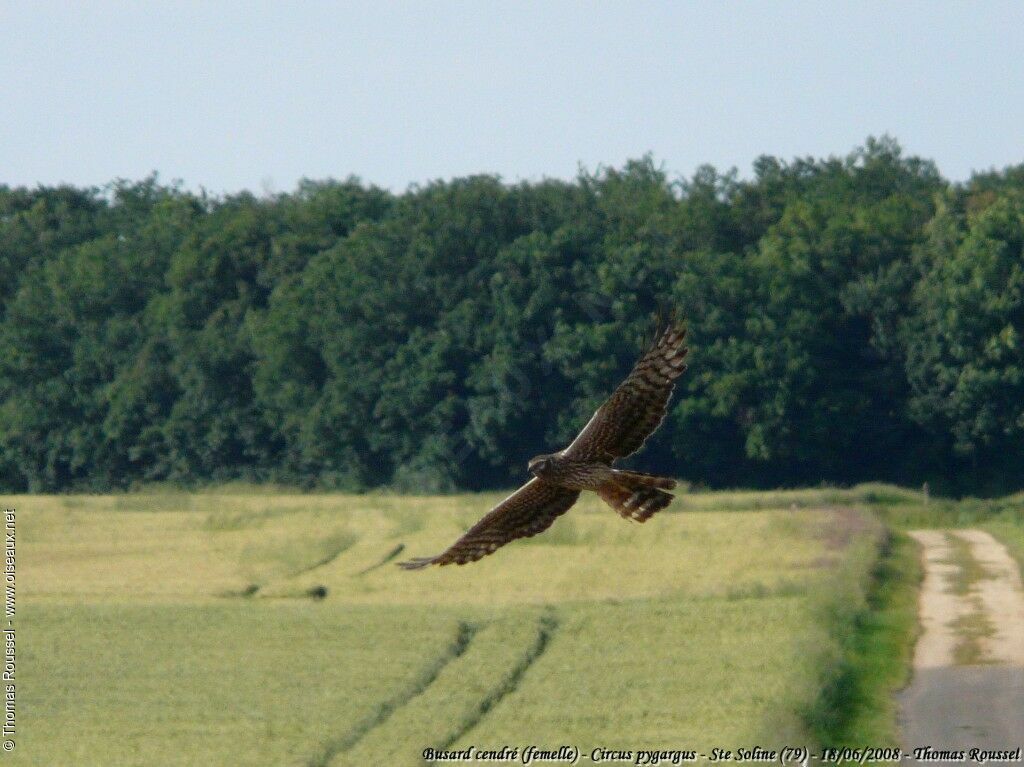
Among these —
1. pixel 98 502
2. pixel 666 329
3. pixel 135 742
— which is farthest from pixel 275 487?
pixel 666 329

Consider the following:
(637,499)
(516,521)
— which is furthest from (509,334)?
(637,499)

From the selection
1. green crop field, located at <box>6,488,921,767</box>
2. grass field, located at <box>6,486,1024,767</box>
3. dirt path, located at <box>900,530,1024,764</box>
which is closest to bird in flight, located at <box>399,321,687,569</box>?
green crop field, located at <box>6,488,921,767</box>

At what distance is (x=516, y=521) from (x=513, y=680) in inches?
556

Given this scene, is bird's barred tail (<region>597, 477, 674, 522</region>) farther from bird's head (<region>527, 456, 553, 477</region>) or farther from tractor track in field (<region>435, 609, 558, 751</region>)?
tractor track in field (<region>435, 609, 558, 751</region>)

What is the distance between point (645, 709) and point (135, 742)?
247 inches

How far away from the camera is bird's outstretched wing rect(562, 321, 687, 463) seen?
10.2 m

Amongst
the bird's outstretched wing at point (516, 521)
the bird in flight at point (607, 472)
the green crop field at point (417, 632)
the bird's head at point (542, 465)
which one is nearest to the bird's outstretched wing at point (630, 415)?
the bird in flight at point (607, 472)

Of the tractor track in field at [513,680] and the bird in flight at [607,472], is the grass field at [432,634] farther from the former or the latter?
the bird in flight at [607,472]

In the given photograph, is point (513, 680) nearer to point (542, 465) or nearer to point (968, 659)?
point (968, 659)

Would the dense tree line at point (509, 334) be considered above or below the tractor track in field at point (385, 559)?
above

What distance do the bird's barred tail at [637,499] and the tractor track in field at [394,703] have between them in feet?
35.9

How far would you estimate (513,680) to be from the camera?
24719 mm

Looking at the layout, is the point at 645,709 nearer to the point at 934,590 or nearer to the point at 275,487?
the point at 934,590

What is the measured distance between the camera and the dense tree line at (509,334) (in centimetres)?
5444
